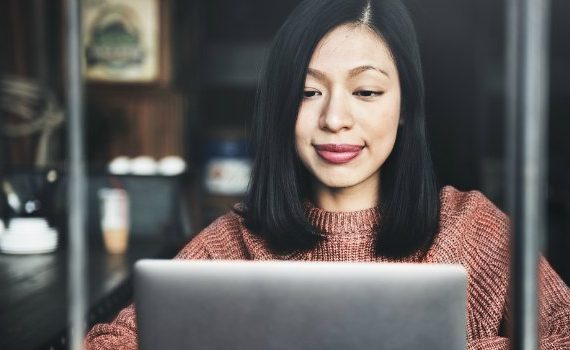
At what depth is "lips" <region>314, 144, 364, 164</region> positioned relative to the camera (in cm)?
145

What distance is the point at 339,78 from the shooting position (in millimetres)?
1439

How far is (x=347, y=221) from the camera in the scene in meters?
1.53

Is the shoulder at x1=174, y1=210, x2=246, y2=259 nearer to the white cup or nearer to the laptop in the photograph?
the laptop

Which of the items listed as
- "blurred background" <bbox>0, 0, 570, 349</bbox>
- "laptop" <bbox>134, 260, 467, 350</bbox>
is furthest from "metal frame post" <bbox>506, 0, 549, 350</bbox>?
"blurred background" <bbox>0, 0, 570, 349</bbox>

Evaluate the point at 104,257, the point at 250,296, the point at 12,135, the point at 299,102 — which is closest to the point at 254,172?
the point at 299,102

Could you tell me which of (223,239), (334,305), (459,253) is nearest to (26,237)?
(223,239)

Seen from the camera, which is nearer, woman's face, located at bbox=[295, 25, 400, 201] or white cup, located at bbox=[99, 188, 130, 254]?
→ woman's face, located at bbox=[295, 25, 400, 201]

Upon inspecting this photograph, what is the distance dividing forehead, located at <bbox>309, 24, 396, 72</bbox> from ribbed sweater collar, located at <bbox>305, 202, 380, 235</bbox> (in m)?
A: 0.30

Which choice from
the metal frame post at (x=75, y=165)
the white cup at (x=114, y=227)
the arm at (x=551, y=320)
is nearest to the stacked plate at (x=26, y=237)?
the white cup at (x=114, y=227)

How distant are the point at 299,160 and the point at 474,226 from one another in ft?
1.25

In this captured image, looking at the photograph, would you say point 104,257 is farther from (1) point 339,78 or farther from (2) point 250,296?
(2) point 250,296

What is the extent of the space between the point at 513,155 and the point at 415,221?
711mm

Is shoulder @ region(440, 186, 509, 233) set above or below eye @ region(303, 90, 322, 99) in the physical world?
below

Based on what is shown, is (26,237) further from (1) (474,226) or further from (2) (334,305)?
(2) (334,305)
